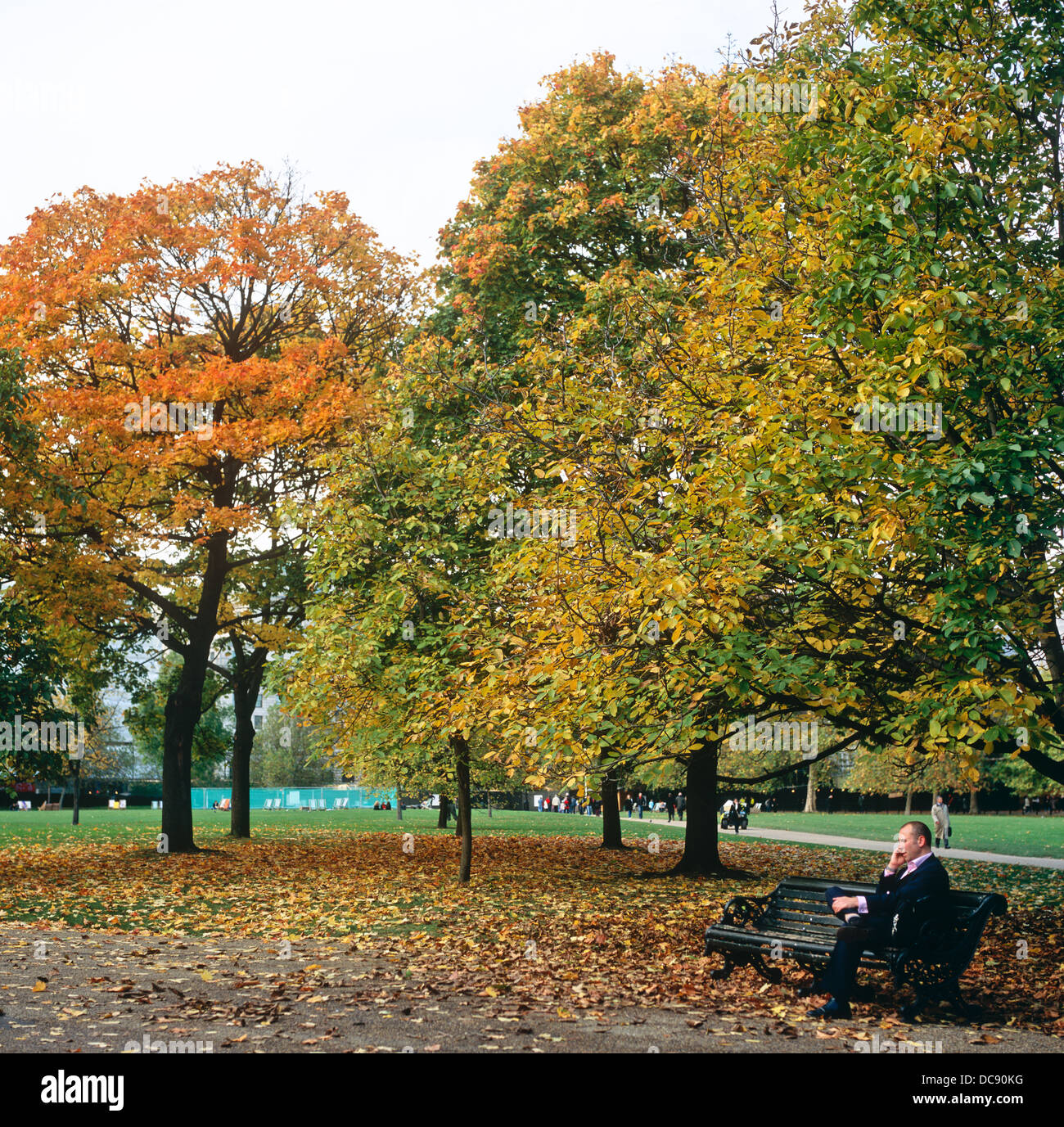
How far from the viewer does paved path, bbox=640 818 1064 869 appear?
2592 cm

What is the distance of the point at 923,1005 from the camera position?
7762 mm

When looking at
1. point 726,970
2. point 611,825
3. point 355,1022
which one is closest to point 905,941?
point 726,970

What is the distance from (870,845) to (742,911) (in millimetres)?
24988

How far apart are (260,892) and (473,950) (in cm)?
710

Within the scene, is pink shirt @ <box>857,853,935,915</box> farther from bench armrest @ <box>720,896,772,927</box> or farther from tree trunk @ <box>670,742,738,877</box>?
tree trunk @ <box>670,742,738,877</box>

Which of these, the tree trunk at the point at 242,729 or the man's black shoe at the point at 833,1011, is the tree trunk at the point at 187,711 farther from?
the man's black shoe at the point at 833,1011

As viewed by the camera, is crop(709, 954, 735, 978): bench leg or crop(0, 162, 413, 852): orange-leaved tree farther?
crop(0, 162, 413, 852): orange-leaved tree

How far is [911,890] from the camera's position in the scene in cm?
→ 788

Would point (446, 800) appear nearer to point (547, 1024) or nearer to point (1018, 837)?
point (1018, 837)

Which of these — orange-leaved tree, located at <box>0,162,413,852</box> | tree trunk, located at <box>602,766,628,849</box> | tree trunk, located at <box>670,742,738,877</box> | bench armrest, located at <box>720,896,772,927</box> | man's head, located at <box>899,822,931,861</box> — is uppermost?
orange-leaved tree, located at <box>0,162,413,852</box>

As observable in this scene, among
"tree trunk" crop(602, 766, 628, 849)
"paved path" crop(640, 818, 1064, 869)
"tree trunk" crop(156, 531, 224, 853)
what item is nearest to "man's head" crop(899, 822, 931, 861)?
"paved path" crop(640, 818, 1064, 869)

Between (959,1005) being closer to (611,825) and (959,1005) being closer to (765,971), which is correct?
(765,971)

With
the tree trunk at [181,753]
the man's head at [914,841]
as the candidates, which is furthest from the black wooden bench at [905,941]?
the tree trunk at [181,753]

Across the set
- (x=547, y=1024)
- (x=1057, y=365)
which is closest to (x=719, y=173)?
(x=1057, y=365)
